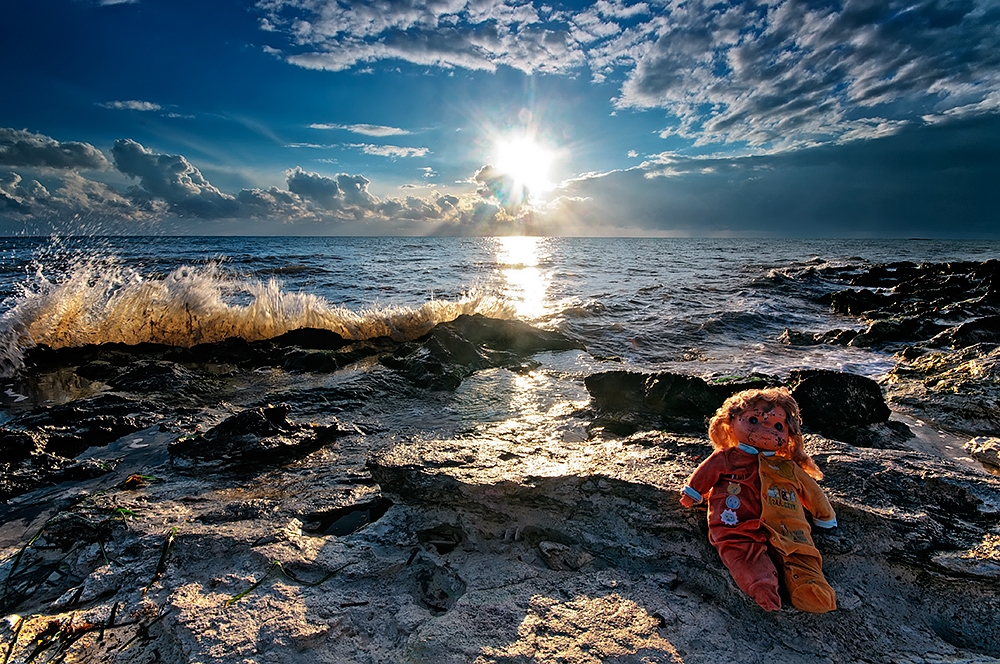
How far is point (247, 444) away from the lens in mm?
3395

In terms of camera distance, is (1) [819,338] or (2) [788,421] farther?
(1) [819,338]

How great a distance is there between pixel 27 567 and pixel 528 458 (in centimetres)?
272

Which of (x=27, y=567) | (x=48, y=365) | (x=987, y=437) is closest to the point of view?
(x=27, y=567)

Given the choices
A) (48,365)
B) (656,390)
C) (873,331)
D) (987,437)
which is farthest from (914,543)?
(48,365)

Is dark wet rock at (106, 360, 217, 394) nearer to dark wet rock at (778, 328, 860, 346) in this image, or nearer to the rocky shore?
the rocky shore

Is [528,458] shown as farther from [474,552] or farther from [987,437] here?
[987,437]

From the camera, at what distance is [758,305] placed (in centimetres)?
1167

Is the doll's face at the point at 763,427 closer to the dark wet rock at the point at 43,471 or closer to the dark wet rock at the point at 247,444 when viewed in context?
the dark wet rock at the point at 247,444

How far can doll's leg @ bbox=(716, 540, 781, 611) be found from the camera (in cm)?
194

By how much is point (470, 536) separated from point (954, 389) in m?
5.09

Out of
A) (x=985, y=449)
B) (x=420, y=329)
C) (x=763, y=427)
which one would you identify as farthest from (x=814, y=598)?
(x=420, y=329)

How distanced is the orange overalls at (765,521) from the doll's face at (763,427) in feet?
0.20

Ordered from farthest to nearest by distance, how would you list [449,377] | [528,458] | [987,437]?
[449,377] < [987,437] < [528,458]

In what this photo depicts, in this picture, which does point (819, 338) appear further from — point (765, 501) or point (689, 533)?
point (689, 533)
